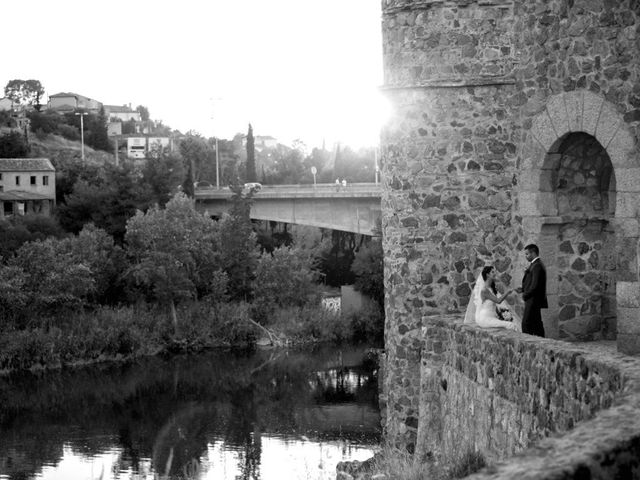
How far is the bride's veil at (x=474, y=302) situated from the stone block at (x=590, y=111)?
194 centimetres

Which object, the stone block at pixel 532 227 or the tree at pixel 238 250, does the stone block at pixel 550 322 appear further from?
the tree at pixel 238 250

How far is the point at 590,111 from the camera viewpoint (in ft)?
32.8

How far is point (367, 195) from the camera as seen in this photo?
52531 millimetres

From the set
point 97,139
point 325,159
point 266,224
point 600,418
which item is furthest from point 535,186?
point 325,159

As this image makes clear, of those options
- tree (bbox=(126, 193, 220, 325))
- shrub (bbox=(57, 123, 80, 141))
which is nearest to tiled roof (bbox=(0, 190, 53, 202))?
tree (bbox=(126, 193, 220, 325))

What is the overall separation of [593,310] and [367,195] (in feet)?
136

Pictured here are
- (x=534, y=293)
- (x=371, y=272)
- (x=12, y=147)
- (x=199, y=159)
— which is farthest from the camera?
(x=199, y=159)

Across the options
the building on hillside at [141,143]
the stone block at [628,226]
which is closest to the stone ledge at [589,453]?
the stone block at [628,226]

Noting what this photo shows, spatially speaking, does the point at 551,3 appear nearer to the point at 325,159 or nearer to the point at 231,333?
the point at 231,333

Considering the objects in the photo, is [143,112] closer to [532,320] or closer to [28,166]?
[28,166]

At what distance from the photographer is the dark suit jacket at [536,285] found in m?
10.8

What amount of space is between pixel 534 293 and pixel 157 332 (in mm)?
39293

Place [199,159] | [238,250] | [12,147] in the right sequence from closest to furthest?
1. [238,250]
2. [12,147]
3. [199,159]

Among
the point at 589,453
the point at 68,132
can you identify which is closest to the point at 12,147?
→ the point at 68,132
